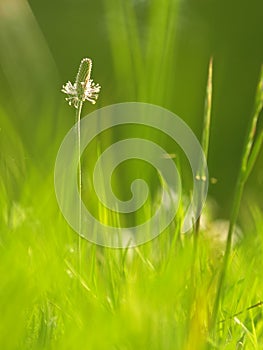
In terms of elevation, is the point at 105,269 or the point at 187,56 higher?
the point at 187,56

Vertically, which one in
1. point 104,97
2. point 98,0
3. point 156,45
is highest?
point 98,0

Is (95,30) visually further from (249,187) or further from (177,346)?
(177,346)

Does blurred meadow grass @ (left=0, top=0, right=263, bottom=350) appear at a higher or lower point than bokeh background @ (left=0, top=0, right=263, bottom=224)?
lower

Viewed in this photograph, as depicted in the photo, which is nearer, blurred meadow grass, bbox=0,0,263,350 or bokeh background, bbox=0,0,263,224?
blurred meadow grass, bbox=0,0,263,350

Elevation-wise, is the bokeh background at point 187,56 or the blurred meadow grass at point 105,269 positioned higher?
the bokeh background at point 187,56

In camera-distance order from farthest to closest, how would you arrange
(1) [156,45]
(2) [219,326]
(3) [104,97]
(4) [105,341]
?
1. (3) [104,97]
2. (1) [156,45]
3. (2) [219,326]
4. (4) [105,341]

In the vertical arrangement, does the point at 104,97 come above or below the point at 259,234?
above

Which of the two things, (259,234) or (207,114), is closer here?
(207,114)

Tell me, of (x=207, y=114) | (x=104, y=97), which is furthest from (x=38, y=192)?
(x=104, y=97)

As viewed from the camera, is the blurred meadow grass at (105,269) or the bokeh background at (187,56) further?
the bokeh background at (187,56)

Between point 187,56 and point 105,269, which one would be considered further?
→ point 187,56

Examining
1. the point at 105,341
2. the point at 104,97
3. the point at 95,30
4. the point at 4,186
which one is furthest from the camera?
the point at 95,30
